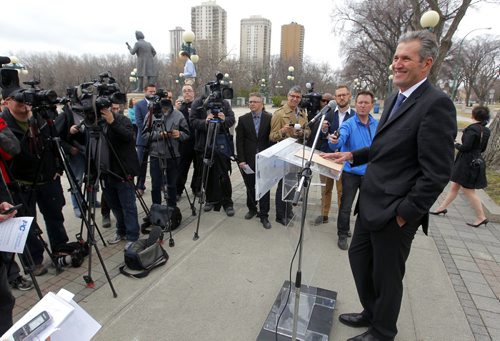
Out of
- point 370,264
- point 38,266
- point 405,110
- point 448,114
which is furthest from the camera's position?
point 38,266

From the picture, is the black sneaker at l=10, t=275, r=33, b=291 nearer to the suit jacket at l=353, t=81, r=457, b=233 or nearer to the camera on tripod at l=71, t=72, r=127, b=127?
the camera on tripod at l=71, t=72, r=127, b=127

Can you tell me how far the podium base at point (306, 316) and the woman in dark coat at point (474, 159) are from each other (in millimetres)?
3439

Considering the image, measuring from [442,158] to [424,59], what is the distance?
591 mm

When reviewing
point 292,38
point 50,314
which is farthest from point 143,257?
point 292,38

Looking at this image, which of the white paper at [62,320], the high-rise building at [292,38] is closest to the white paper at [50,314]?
the white paper at [62,320]

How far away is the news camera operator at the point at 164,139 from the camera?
390cm

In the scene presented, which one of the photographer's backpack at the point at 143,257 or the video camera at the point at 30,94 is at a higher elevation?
the video camera at the point at 30,94

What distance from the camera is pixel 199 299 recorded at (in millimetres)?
2809

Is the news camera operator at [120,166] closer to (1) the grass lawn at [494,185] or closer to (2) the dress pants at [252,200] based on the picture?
(2) the dress pants at [252,200]

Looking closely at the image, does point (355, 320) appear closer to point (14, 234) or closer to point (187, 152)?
point (14, 234)

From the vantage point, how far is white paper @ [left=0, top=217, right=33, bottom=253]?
1.73 m

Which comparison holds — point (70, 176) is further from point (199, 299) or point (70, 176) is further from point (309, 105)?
point (309, 105)

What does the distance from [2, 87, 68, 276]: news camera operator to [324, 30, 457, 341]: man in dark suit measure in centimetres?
273

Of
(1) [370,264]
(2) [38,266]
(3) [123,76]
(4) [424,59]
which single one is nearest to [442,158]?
(4) [424,59]
